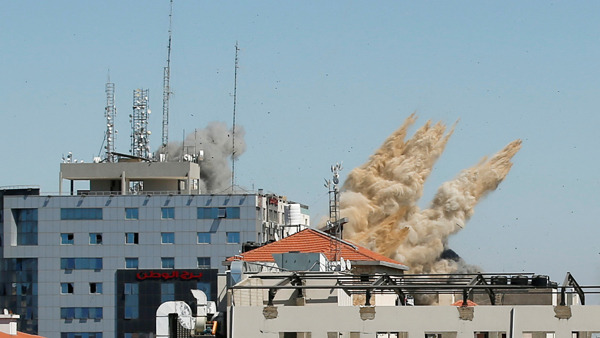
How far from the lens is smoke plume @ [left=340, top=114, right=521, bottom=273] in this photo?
116062 millimetres

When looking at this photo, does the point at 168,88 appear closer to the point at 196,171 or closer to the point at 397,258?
the point at 196,171

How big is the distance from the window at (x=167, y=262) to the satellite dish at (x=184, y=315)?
7021 centimetres

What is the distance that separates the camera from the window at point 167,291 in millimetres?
103750

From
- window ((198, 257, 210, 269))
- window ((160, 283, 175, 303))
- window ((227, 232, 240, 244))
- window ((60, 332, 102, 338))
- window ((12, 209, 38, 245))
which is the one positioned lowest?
window ((60, 332, 102, 338))

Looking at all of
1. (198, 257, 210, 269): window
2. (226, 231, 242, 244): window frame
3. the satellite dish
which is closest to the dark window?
(198, 257, 210, 269): window

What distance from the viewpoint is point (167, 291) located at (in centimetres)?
10406

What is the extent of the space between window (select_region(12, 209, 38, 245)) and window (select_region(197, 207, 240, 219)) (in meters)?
13.1

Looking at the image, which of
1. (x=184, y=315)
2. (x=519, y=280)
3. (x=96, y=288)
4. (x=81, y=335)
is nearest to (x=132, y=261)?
(x=96, y=288)

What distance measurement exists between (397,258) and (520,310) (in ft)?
275

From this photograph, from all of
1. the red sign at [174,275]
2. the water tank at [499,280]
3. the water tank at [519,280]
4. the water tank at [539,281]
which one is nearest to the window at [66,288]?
the red sign at [174,275]

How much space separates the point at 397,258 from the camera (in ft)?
373

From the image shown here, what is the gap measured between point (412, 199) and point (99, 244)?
26.6 m

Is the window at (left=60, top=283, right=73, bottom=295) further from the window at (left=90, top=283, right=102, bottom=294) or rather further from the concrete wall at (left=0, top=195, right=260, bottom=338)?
the window at (left=90, top=283, right=102, bottom=294)

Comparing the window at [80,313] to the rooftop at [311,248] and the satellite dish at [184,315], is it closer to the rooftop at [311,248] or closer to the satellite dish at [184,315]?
the rooftop at [311,248]
